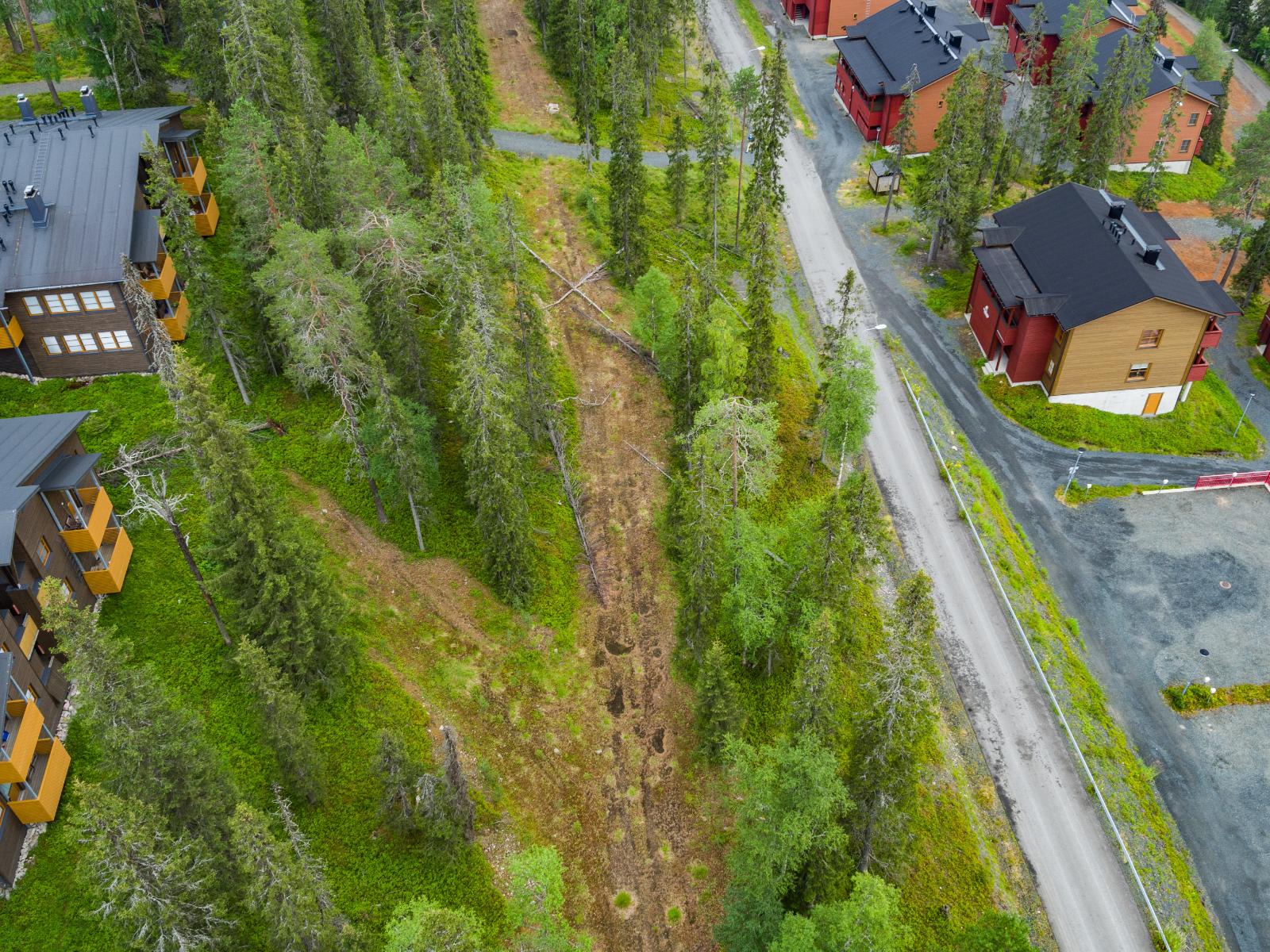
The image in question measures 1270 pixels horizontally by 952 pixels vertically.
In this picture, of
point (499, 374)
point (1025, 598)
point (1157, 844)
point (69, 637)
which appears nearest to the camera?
point (69, 637)

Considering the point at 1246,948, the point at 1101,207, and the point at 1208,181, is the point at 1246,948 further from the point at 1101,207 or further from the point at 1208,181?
the point at 1208,181

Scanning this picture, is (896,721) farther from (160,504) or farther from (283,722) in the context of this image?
(160,504)

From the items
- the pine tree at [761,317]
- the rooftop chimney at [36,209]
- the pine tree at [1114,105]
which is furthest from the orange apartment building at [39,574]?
the pine tree at [1114,105]

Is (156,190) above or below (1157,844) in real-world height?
above

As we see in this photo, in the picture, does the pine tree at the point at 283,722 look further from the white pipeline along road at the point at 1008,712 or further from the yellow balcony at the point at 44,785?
the white pipeline along road at the point at 1008,712

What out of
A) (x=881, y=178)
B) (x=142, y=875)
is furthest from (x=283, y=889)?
(x=881, y=178)

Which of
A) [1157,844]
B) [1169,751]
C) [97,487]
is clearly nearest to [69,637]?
[97,487]
